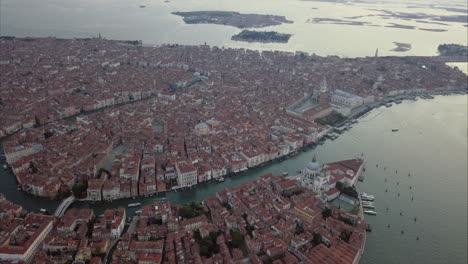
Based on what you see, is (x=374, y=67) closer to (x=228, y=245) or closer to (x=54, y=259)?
(x=228, y=245)

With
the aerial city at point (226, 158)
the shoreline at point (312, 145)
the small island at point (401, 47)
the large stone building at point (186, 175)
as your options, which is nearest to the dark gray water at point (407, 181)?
the aerial city at point (226, 158)

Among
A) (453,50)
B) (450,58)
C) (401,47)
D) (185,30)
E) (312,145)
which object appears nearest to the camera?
(312,145)

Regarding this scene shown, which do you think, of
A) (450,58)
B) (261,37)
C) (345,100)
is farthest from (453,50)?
(345,100)

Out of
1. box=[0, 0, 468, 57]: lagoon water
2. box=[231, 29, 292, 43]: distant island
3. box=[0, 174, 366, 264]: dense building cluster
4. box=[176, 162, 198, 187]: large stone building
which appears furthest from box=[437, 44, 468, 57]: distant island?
box=[176, 162, 198, 187]: large stone building

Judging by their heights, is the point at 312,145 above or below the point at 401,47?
below

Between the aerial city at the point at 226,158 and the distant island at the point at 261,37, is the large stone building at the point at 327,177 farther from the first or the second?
the distant island at the point at 261,37

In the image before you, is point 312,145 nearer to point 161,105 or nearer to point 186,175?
point 186,175
